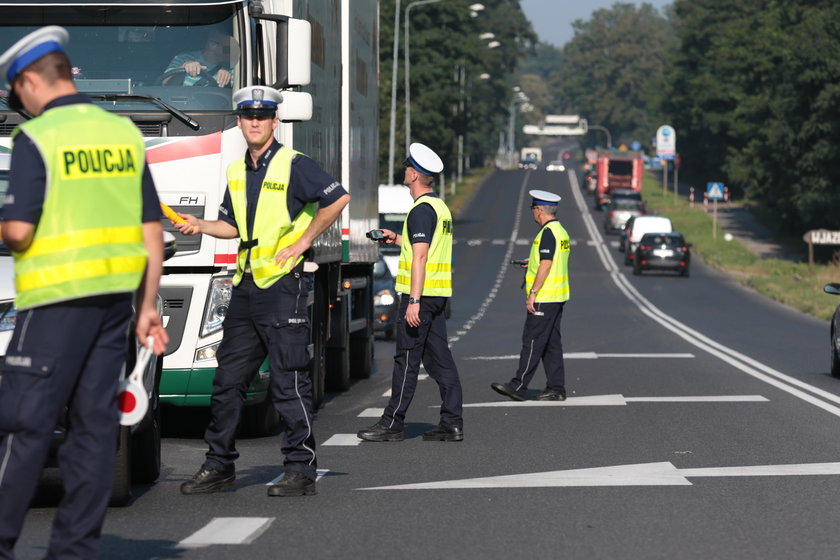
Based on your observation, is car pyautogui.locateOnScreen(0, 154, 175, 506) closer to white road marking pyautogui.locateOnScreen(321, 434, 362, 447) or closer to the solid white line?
white road marking pyautogui.locateOnScreen(321, 434, 362, 447)

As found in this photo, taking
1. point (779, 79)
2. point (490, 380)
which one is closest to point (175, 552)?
point (490, 380)

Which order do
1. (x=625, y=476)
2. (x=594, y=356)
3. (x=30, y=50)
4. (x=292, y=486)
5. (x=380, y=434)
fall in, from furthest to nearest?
(x=594, y=356) < (x=380, y=434) < (x=625, y=476) < (x=292, y=486) < (x=30, y=50)

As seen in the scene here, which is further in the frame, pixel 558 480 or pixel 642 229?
pixel 642 229

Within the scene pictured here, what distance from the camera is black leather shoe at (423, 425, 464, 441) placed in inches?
442

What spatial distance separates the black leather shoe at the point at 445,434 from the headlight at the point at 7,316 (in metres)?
4.12

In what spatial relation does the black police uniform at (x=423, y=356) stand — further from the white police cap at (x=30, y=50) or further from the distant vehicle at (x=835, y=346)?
the distant vehicle at (x=835, y=346)

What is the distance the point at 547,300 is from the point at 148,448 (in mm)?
6374

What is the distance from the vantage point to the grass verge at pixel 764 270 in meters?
40.3

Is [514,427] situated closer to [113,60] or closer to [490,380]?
[113,60]

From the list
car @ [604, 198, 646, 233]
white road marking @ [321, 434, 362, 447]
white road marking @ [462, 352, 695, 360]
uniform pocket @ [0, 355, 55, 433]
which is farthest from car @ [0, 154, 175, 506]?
car @ [604, 198, 646, 233]

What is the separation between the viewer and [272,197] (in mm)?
8578

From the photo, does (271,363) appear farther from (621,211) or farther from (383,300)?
(621,211)

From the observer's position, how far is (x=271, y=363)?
8484 mm

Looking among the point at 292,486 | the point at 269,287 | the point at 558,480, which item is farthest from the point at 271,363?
the point at 558,480
